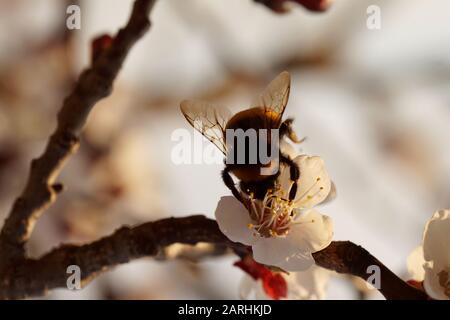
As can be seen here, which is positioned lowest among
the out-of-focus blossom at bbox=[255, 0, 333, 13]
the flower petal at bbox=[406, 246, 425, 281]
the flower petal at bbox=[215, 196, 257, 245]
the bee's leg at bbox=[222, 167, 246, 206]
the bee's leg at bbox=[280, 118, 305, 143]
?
the flower petal at bbox=[406, 246, 425, 281]

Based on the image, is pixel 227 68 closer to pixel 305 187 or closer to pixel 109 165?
pixel 109 165

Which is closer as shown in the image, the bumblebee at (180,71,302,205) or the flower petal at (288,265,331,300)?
the bumblebee at (180,71,302,205)

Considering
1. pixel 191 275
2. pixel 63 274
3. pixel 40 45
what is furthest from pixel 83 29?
pixel 63 274

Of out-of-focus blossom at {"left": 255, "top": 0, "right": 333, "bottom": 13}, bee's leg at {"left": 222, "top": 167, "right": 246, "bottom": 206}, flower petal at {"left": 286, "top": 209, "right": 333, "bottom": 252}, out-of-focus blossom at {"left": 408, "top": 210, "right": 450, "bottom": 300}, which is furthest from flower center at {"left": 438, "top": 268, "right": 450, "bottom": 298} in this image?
out-of-focus blossom at {"left": 255, "top": 0, "right": 333, "bottom": 13}

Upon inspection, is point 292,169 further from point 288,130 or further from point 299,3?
point 299,3

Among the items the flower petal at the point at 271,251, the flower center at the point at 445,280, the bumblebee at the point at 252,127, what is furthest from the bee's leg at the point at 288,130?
the flower center at the point at 445,280

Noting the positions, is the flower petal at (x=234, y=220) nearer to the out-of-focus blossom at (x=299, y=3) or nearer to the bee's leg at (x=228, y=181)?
the bee's leg at (x=228, y=181)

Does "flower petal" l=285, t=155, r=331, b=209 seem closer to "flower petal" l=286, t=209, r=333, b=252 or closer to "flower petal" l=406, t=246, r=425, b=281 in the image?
"flower petal" l=286, t=209, r=333, b=252

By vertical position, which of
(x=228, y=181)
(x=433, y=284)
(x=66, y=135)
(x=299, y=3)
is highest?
(x=299, y=3)

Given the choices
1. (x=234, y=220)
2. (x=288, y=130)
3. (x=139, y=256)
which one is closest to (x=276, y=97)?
(x=288, y=130)
